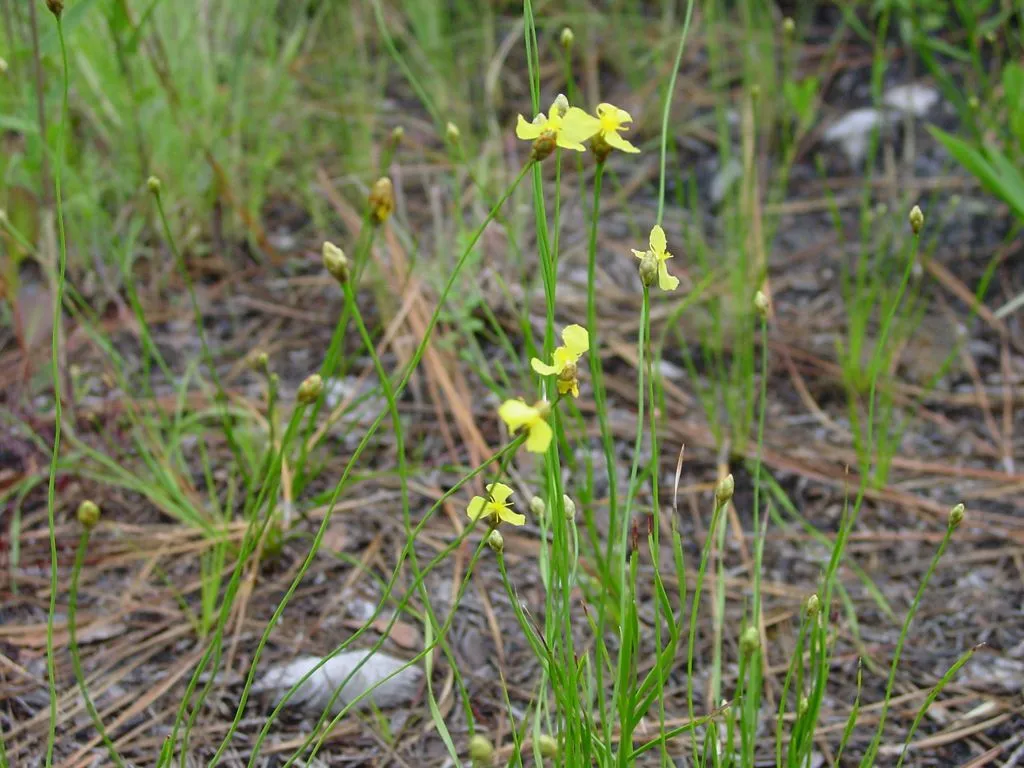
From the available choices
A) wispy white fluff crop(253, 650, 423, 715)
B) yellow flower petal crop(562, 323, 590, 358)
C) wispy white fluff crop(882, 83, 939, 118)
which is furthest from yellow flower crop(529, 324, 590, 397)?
wispy white fluff crop(882, 83, 939, 118)

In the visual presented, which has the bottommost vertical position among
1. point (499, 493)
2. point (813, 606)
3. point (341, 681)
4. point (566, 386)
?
point (341, 681)

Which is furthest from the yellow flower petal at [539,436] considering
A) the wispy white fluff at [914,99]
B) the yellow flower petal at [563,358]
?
the wispy white fluff at [914,99]

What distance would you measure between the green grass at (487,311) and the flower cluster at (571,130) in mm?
62

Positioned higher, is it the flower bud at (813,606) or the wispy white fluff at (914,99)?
the wispy white fluff at (914,99)

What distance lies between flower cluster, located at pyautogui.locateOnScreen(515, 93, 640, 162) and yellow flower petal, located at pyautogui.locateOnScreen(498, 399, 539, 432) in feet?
0.73

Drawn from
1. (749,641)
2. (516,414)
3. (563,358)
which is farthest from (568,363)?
(749,641)

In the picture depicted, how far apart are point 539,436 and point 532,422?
0.01 m

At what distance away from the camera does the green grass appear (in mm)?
1052

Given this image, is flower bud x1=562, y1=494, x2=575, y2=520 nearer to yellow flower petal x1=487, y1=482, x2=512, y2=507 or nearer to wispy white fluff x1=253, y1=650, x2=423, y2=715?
yellow flower petal x1=487, y1=482, x2=512, y2=507

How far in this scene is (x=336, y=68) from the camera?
2590mm

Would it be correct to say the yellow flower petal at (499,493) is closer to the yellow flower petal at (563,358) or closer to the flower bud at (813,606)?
the yellow flower petal at (563,358)

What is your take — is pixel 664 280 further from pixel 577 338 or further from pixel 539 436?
pixel 539 436

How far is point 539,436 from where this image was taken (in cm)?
78

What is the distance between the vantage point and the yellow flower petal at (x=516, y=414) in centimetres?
76
